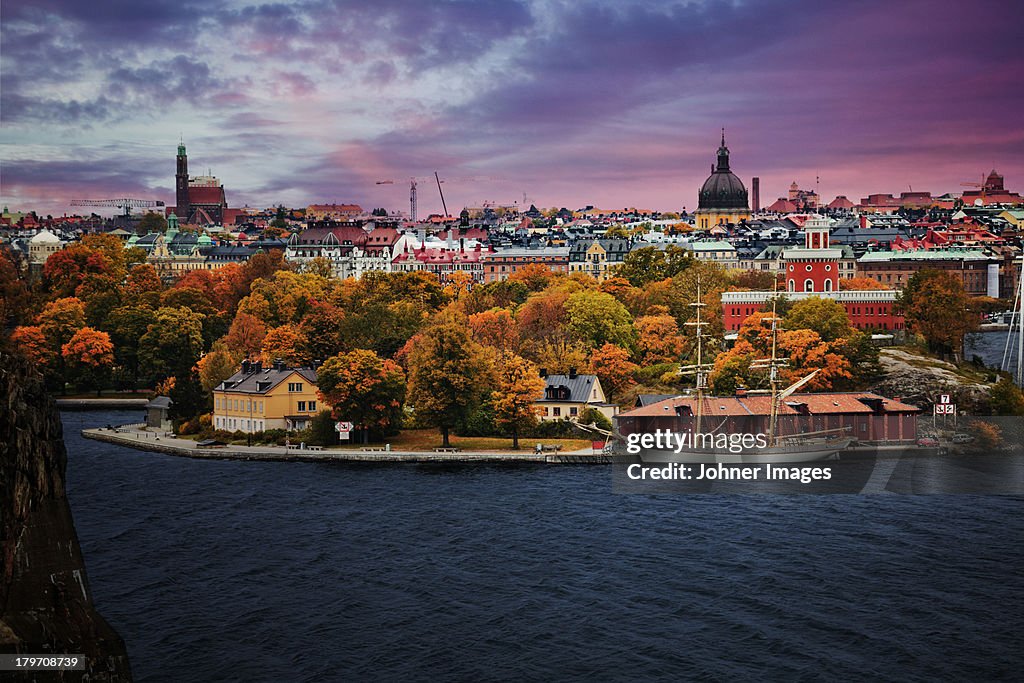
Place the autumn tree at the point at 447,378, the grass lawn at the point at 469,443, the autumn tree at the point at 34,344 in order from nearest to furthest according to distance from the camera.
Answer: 1. the grass lawn at the point at 469,443
2. the autumn tree at the point at 447,378
3. the autumn tree at the point at 34,344

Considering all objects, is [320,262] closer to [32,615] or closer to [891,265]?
[891,265]

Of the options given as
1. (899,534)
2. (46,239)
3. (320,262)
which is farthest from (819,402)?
(46,239)

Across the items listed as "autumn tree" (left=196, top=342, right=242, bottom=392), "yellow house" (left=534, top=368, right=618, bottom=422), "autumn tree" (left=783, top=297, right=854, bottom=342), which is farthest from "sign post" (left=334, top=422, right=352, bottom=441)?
"autumn tree" (left=783, top=297, right=854, bottom=342)

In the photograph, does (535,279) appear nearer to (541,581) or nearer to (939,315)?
(939,315)

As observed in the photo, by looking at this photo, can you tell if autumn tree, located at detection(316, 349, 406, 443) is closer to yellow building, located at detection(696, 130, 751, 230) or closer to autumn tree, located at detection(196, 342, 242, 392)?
autumn tree, located at detection(196, 342, 242, 392)

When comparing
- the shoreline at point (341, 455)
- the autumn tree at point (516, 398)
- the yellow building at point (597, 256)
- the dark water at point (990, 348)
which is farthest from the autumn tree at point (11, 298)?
the dark water at point (990, 348)

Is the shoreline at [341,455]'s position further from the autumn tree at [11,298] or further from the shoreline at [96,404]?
the autumn tree at [11,298]
